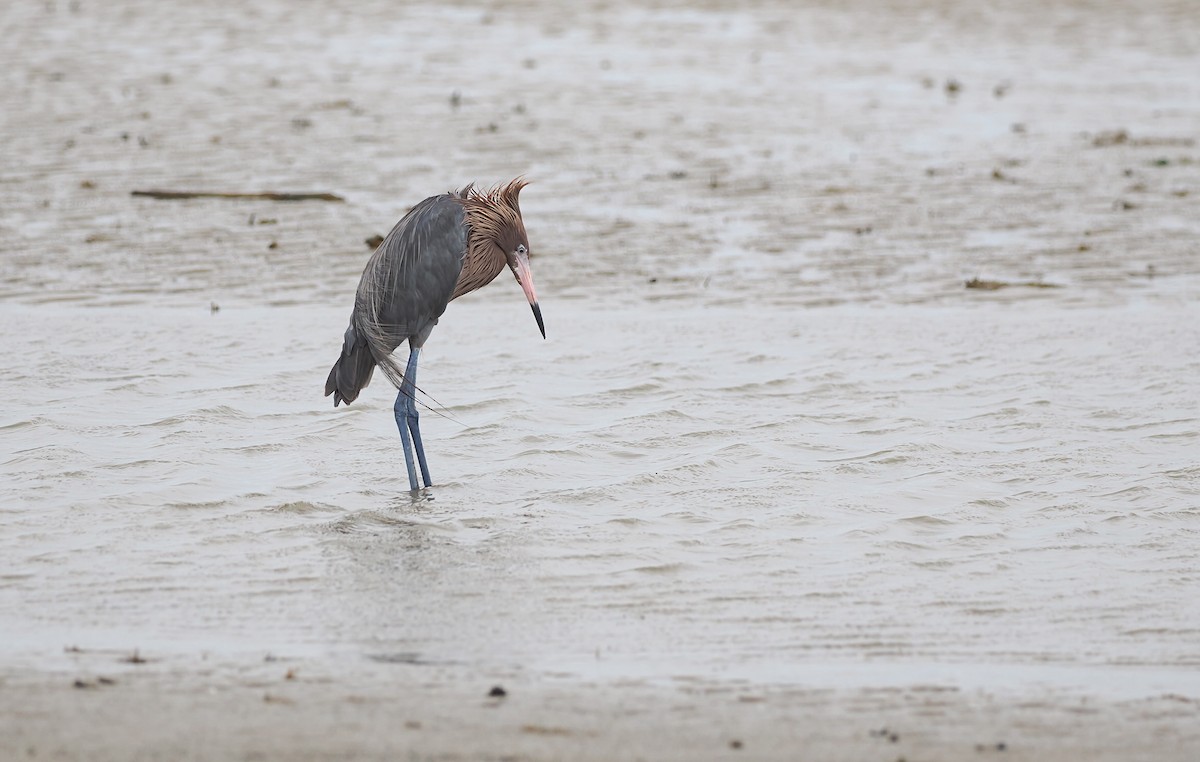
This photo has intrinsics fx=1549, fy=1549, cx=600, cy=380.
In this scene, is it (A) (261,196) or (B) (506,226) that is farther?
(A) (261,196)

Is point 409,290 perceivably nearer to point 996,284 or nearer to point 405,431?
point 405,431

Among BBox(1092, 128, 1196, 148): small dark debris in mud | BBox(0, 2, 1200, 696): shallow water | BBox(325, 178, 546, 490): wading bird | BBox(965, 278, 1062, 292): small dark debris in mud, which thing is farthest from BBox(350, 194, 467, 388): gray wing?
BBox(1092, 128, 1196, 148): small dark debris in mud

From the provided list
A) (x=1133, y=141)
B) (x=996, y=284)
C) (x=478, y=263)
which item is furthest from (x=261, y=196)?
(x=1133, y=141)

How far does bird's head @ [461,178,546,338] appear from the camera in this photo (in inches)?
297

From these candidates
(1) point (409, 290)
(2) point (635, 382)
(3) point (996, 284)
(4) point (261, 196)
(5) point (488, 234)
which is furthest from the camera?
(4) point (261, 196)

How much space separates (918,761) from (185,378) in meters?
5.47

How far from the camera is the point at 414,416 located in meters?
7.36

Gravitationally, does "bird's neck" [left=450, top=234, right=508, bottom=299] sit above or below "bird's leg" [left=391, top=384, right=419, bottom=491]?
above

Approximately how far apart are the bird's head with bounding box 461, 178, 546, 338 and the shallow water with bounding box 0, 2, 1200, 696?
0.81 meters

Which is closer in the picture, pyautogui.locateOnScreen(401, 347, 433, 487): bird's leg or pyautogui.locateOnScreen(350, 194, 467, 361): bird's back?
pyautogui.locateOnScreen(401, 347, 433, 487): bird's leg

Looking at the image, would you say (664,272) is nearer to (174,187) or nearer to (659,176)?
(659,176)

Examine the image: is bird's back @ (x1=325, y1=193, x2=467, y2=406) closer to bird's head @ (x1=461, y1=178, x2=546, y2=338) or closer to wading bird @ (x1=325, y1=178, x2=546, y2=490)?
wading bird @ (x1=325, y1=178, x2=546, y2=490)

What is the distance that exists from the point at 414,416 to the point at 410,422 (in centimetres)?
4

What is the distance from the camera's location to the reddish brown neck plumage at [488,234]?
751 centimetres
